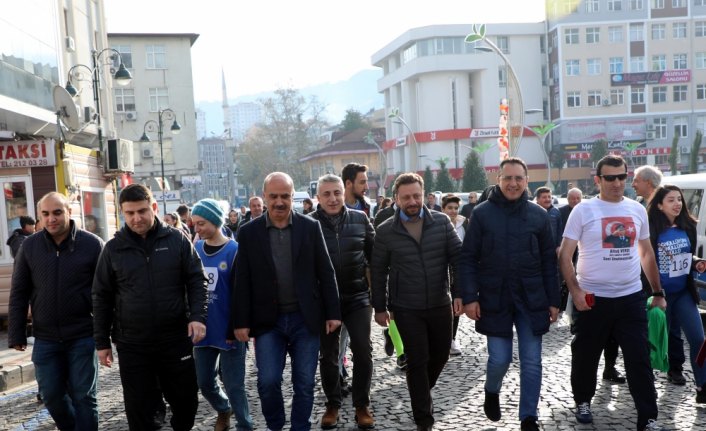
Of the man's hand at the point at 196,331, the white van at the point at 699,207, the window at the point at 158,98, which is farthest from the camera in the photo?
the window at the point at 158,98

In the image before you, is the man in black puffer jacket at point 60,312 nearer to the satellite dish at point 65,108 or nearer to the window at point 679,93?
the satellite dish at point 65,108

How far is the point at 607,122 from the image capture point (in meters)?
80.4

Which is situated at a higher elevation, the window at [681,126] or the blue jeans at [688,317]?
the window at [681,126]

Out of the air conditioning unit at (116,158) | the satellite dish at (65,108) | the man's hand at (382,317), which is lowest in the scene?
the man's hand at (382,317)

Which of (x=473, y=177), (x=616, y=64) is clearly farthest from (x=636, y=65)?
(x=473, y=177)

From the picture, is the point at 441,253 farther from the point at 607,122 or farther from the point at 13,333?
the point at 607,122

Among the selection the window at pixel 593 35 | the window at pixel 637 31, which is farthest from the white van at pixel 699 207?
the window at pixel 637 31

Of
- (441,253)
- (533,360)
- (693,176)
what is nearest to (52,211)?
(441,253)

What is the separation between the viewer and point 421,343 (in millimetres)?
5707

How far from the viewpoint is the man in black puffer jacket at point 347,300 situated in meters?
6.05

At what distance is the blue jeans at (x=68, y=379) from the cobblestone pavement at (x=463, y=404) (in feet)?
3.80

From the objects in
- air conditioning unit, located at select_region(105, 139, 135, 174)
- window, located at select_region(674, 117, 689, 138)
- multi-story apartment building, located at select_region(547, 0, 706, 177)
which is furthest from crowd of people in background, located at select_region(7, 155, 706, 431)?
window, located at select_region(674, 117, 689, 138)

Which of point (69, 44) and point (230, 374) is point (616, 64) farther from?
point (230, 374)

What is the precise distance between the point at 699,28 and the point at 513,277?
84.0 m
